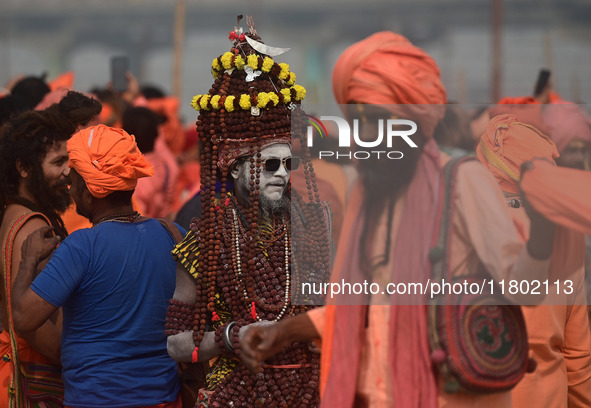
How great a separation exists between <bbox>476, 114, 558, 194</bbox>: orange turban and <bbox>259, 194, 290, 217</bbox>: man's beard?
867 mm

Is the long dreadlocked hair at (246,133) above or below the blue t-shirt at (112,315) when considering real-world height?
above

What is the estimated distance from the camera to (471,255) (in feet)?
8.91

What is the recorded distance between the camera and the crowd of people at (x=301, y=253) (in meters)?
2.70

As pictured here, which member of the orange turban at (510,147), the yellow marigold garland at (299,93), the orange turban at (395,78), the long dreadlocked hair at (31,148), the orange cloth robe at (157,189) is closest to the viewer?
the orange turban at (395,78)

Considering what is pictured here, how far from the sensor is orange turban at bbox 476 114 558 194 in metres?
3.30

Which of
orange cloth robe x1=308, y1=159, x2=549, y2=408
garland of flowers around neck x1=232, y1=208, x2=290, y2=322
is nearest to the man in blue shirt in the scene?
garland of flowers around neck x1=232, y1=208, x2=290, y2=322

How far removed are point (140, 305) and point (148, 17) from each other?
29502 mm

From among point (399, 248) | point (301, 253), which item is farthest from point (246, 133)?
point (399, 248)

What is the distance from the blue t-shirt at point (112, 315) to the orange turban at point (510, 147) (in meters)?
1.51

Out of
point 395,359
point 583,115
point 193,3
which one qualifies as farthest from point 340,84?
point 193,3

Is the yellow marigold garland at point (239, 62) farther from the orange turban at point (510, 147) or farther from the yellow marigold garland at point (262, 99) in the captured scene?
the orange turban at point (510, 147)

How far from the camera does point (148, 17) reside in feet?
105

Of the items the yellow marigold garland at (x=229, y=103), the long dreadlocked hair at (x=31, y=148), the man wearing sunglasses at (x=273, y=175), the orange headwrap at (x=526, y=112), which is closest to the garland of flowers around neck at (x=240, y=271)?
the man wearing sunglasses at (x=273, y=175)

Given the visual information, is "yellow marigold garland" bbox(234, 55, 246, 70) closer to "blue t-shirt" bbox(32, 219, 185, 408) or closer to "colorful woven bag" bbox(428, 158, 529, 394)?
"blue t-shirt" bbox(32, 219, 185, 408)
